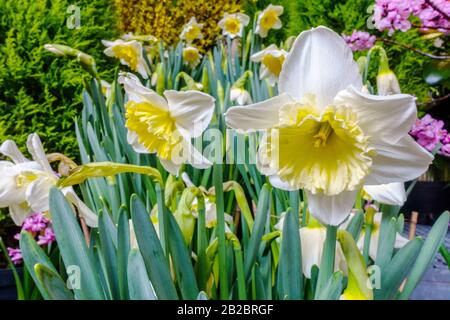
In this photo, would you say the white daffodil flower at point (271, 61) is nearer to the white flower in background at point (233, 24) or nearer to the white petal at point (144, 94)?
the white petal at point (144, 94)

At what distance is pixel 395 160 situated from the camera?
470 mm

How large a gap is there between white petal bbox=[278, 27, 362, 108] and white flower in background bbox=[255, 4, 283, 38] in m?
2.06

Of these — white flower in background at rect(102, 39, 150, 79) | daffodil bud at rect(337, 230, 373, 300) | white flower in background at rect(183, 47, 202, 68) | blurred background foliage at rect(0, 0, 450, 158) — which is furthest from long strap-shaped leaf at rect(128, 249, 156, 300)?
white flower in background at rect(183, 47, 202, 68)

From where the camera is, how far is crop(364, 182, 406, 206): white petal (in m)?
0.66

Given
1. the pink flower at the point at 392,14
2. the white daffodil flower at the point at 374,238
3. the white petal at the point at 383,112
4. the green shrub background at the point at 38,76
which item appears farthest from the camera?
the green shrub background at the point at 38,76

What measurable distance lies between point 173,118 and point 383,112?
0.96ft

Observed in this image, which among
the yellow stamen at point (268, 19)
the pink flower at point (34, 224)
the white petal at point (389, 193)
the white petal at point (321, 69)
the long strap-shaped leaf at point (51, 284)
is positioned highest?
the yellow stamen at point (268, 19)

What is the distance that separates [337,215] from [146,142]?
1.00 ft

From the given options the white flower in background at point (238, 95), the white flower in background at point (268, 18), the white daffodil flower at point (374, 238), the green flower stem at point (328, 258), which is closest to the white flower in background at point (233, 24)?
the white flower in background at point (268, 18)

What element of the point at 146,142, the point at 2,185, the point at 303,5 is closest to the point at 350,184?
the point at 146,142

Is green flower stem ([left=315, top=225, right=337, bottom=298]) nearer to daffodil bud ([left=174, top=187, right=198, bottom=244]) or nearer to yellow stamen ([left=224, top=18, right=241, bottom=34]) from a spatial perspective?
daffodil bud ([left=174, top=187, right=198, bottom=244])

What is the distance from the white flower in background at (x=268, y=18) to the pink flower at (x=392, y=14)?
3.60ft

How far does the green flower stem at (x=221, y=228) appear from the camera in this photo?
65 cm

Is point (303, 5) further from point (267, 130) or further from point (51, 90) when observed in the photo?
point (267, 130)
